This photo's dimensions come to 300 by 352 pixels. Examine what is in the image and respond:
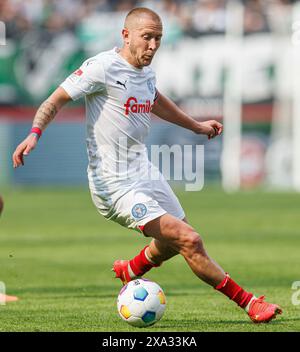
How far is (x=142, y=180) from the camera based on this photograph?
27.4ft

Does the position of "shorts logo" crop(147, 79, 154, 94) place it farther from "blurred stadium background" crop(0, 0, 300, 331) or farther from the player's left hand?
"blurred stadium background" crop(0, 0, 300, 331)

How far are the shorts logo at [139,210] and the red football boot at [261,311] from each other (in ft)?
3.61

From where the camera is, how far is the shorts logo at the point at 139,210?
8.09m

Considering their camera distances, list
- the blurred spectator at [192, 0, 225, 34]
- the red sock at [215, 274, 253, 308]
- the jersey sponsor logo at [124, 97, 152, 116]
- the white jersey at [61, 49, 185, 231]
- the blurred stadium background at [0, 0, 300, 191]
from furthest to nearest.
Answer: the blurred spectator at [192, 0, 225, 34], the blurred stadium background at [0, 0, 300, 191], the jersey sponsor logo at [124, 97, 152, 116], the white jersey at [61, 49, 185, 231], the red sock at [215, 274, 253, 308]

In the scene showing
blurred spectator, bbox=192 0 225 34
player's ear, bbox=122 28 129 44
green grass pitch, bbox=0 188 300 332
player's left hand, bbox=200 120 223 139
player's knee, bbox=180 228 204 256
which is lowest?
green grass pitch, bbox=0 188 300 332

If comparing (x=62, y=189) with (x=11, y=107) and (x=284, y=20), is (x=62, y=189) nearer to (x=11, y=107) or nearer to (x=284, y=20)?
(x=11, y=107)

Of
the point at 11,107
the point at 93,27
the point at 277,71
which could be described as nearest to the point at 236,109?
the point at 277,71

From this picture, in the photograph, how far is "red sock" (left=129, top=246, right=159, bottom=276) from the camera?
9.16 metres

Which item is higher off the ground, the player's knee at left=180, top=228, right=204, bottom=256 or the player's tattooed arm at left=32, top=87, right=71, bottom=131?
the player's tattooed arm at left=32, top=87, right=71, bottom=131

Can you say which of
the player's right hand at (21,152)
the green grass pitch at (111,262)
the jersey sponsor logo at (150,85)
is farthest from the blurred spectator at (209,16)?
the player's right hand at (21,152)

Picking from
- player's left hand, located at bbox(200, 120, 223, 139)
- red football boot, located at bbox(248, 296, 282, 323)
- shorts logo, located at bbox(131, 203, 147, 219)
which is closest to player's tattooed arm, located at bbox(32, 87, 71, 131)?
shorts logo, located at bbox(131, 203, 147, 219)

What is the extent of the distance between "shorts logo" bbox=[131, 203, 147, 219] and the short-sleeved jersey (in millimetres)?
183

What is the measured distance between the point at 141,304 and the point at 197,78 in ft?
75.5

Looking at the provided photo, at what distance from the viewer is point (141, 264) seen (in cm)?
922
